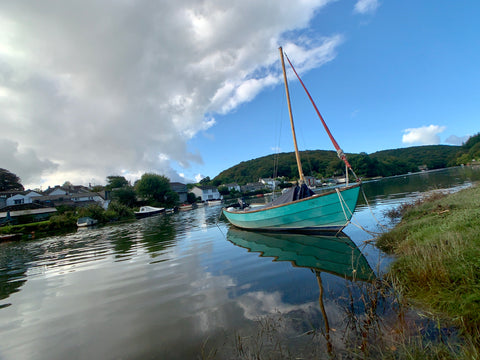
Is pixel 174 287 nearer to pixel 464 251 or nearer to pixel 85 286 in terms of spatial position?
pixel 85 286

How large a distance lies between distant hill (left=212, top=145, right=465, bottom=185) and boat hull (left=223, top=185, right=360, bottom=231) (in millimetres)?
76181

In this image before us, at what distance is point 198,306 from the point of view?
4645 millimetres

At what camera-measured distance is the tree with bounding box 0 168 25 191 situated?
6425 cm

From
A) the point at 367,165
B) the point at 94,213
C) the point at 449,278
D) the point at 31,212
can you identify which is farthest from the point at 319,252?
the point at 367,165

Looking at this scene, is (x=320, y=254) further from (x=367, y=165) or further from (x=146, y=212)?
(x=367, y=165)

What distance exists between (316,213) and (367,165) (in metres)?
113

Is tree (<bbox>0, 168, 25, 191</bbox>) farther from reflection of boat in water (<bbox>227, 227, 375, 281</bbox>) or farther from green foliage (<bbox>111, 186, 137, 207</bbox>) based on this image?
reflection of boat in water (<bbox>227, 227, 375, 281</bbox>)

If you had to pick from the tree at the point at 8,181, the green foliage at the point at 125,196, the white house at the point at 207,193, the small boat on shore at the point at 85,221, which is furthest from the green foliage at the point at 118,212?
the tree at the point at 8,181

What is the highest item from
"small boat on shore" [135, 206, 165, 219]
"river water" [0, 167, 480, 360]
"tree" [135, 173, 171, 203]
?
"tree" [135, 173, 171, 203]

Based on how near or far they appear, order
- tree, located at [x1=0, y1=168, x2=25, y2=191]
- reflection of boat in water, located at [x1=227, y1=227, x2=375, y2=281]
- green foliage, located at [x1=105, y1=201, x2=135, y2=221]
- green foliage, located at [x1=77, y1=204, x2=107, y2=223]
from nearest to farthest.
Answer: reflection of boat in water, located at [x1=227, y1=227, x2=375, y2=281] → green foliage, located at [x1=77, y1=204, x2=107, y2=223] → green foliage, located at [x1=105, y1=201, x2=135, y2=221] → tree, located at [x1=0, y1=168, x2=25, y2=191]

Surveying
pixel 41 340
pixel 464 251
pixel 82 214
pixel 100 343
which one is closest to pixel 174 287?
pixel 100 343

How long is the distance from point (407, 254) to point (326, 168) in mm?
144943

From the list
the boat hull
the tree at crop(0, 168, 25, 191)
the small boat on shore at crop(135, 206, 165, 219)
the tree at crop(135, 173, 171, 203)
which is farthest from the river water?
the tree at crop(0, 168, 25, 191)

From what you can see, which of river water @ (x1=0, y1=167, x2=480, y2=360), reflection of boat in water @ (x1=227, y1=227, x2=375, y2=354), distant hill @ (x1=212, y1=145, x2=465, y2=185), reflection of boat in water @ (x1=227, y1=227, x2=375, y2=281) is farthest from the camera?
distant hill @ (x1=212, y1=145, x2=465, y2=185)
